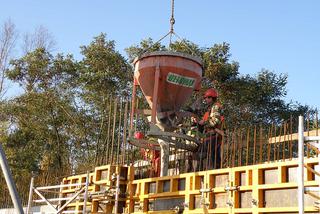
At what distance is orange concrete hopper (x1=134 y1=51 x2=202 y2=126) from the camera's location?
8914mm

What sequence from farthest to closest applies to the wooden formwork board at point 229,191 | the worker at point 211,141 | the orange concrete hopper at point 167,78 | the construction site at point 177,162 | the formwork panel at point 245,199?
1. the orange concrete hopper at point 167,78
2. the worker at point 211,141
3. the construction site at point 177,162
4. the formwork panel at point 245,199
5. the wooden formwork board at point 229,191

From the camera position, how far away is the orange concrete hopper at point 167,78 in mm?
8914

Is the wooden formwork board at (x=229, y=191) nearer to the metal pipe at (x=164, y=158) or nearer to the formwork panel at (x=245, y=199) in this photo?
the formwork panel at (x=245, y=199)

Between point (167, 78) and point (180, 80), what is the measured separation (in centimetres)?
29

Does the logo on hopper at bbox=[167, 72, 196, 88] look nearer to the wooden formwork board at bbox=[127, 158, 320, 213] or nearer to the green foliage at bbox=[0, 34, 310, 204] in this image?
the wooden formwork board at bbox=[127, 158, 320, 213]

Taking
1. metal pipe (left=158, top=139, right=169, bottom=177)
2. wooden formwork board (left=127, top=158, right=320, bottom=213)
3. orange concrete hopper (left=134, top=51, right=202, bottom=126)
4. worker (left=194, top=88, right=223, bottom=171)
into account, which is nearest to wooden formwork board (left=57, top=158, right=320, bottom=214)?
wooden formwork board (left=127, top=158, right=320, bottom=213)

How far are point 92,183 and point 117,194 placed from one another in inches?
34.0

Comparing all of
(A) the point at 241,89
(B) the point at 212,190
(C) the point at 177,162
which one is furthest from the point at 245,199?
(A) the point at 241,89

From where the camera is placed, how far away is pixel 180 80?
29.8ft

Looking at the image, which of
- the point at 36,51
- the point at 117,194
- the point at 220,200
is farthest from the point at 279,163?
the point at 36,51

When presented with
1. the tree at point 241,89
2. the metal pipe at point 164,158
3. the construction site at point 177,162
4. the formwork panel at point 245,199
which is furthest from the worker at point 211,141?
the tree at point 241,89

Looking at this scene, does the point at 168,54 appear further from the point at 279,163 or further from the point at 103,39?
the point at 103,39

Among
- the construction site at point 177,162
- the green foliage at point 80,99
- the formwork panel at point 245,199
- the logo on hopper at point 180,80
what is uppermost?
the green foliage at point 80,99

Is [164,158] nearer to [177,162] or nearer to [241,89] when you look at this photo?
[177,162]
